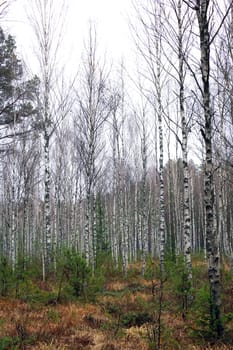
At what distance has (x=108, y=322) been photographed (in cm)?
751

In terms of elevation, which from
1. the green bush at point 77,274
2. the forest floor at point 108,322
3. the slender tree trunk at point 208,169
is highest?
the slender tree trunk at point 208,169

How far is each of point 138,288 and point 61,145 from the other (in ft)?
37.0

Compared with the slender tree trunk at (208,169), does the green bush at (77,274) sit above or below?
below

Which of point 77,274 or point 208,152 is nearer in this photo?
point 208,152

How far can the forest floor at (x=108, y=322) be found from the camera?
220 inches

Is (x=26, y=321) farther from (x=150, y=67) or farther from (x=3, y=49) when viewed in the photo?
(x=3, y=49)

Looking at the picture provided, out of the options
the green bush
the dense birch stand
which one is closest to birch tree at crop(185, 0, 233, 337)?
the dense birch stand

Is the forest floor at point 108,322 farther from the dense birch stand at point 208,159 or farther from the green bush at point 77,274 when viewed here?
the dense birch stand at point 208,159

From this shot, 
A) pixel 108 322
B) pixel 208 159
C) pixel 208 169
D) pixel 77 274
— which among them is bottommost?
pixel 108 322

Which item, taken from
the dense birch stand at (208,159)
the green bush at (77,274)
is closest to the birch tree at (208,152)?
the dense birch stand at (208,159)

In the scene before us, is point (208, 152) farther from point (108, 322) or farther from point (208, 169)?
point (108, 322)

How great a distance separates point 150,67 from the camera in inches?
503

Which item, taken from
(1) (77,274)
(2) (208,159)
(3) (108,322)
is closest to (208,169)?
(2) (208,159)

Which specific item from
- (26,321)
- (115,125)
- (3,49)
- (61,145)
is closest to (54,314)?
(26,321)
